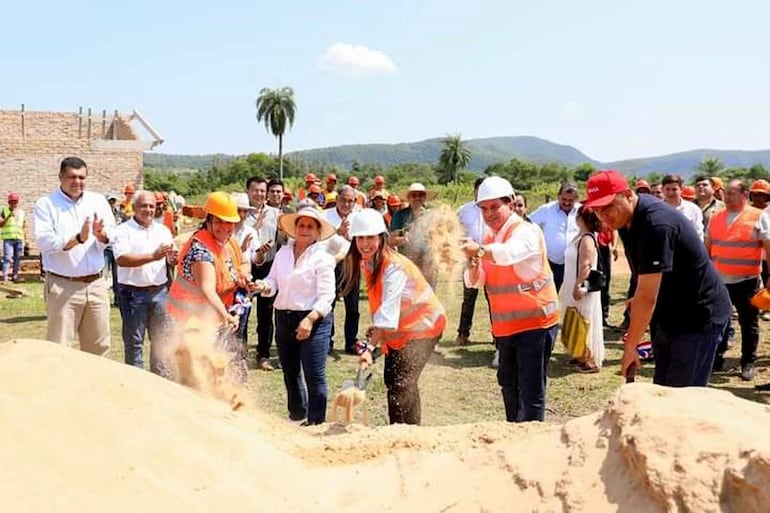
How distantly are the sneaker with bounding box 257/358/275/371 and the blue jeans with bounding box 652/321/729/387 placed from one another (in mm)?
4372

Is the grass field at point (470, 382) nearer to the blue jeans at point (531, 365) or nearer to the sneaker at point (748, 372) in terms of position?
the sneaker at point (748, 372)

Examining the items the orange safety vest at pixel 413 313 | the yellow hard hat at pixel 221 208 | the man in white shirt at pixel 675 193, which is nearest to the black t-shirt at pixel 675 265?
the orange safety vest at pixel 413 313

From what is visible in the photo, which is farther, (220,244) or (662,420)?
(220,244)

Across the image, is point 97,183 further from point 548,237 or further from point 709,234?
point 709,234

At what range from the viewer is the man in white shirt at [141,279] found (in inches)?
241

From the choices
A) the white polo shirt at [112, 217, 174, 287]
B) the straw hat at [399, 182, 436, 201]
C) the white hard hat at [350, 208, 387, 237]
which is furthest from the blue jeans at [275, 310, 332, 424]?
the straw hat at [399, 182, 436, 201]

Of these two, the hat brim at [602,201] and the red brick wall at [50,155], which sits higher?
the red brick wall at [50,155]

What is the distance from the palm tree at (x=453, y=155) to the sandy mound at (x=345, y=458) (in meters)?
79.2

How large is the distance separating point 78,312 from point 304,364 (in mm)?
1878

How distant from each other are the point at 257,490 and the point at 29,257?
16556mm

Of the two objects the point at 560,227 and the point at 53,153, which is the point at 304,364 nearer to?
the point at 560,227

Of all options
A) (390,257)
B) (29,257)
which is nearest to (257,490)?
(390,257)

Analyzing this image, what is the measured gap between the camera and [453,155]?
8419cm

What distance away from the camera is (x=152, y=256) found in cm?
593
